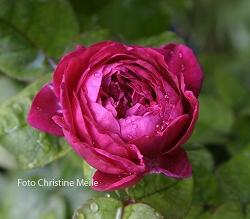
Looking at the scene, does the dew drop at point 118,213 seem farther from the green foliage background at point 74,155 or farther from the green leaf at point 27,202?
the green leaf at point 27,202

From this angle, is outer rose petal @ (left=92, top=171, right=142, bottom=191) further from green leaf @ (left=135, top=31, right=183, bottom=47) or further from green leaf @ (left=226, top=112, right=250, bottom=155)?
green leaf @ (left=226, top=112, right=250, bottom=155)

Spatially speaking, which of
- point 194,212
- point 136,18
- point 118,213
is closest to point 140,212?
point 118,213

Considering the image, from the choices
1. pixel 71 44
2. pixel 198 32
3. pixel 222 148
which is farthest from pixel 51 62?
pixel 198 32

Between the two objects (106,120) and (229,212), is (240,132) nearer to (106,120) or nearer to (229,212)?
(229,212)

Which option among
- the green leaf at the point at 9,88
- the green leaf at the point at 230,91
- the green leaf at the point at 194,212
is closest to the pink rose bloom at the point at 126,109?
the green leaf at the point at 194,212

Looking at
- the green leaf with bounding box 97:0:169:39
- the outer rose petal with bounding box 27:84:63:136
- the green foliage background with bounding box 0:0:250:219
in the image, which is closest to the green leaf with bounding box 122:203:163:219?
the green foliage background with bounding box 0:0:250:219

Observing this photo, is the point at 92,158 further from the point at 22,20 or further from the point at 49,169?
the point at 49,169
